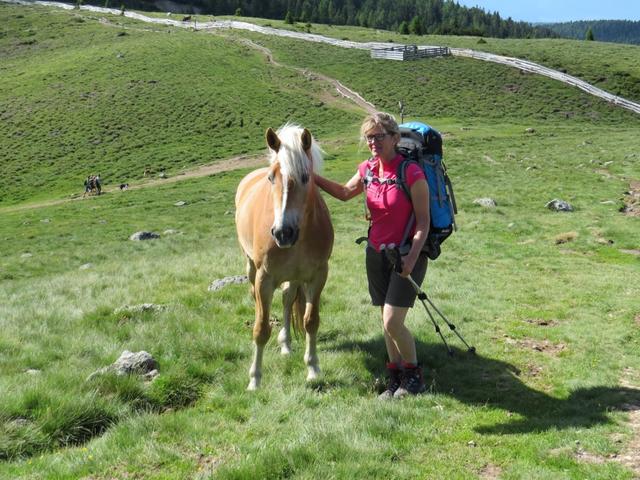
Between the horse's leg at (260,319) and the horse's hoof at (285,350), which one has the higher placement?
the horse's leg at (260,319)

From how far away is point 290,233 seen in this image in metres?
5.28

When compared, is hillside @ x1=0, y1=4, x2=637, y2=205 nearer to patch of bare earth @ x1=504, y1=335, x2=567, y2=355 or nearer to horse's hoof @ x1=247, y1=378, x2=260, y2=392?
patch of bare earth @ x1=504, y1=335, x2=567, y2=355

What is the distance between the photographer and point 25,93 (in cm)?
6025

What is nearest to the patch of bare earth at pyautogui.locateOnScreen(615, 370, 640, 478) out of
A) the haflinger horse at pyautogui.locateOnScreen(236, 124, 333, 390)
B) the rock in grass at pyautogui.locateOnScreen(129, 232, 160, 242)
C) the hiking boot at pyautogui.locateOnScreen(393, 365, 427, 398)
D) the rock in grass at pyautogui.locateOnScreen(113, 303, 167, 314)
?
the hiking boot at pyautogui.locateOnScreen(393, 365, 427, 398)

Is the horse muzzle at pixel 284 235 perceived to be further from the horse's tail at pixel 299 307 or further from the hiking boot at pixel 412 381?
the horse's tail at pixel 299 307

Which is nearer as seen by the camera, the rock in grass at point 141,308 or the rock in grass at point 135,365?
the rock in grass at point 135,365

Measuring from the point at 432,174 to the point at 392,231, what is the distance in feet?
2.37

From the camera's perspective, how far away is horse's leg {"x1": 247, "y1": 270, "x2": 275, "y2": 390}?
636 cm

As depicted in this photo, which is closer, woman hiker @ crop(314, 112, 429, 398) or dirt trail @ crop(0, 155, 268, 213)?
woman hiker @ crop(314, 112, 429, 398)

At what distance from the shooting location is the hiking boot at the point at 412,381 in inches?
238

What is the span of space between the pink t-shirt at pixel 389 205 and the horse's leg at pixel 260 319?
1.33 meters

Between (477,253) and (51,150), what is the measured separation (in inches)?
1666

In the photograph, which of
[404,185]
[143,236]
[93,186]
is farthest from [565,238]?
[93,186]

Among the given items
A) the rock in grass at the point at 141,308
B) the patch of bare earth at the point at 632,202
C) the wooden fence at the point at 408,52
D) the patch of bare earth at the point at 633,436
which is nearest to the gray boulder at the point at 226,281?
the rock in grass at the point at 141,308
